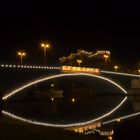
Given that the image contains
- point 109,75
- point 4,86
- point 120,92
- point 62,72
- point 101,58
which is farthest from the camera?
point 101,58

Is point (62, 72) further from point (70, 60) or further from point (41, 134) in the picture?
point (70, 60)

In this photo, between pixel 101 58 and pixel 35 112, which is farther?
pixel 101 58

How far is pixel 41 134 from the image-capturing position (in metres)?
19.2

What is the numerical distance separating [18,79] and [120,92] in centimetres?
3098

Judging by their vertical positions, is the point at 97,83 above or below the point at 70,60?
below

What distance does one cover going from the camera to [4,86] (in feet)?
167

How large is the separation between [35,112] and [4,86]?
825 cm

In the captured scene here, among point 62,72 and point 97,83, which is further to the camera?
point 97,83

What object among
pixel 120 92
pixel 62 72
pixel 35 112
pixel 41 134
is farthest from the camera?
pixel 120 92

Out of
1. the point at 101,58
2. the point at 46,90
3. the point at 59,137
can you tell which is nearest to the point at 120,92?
the point at 46,90

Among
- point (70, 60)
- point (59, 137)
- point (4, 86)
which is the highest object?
point (70, 60)

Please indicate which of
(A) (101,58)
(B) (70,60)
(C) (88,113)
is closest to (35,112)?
(C) (88,113)

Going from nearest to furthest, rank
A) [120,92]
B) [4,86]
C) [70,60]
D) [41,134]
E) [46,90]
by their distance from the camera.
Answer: [41,134], [4,86], [46,90], [120,92], [70,60]

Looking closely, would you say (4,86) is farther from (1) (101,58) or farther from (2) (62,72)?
(1) (101,58)
